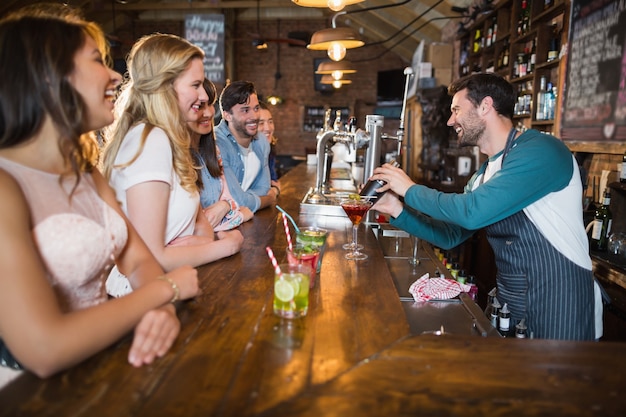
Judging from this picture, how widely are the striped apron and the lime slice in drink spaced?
3.62ft

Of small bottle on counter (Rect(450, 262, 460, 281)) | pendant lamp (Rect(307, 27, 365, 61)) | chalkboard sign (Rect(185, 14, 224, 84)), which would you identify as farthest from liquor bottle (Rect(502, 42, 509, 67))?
chalkboard sign (Rect(185, 14, 224, 84))

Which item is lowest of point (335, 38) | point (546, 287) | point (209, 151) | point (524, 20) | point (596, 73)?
point (546, 287)

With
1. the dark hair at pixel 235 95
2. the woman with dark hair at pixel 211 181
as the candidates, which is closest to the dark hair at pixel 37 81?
the woman with dark hair at pixel 211 181

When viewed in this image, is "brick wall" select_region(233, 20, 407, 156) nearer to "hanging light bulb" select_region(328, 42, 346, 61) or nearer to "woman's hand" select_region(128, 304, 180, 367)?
"hanging light bulb" select_region(328, 42, 346, 61)

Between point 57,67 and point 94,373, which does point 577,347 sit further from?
point 57,67

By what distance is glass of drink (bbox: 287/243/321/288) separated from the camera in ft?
4.65

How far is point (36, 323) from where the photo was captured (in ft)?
2.94

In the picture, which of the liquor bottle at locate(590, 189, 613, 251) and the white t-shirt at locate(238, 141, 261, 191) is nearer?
the liquor bottle at locate(590, 189, 613, 251)

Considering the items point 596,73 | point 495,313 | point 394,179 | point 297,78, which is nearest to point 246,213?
point 394,179

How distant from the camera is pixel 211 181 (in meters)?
2.42

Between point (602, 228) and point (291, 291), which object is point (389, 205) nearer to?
point (291, 291)

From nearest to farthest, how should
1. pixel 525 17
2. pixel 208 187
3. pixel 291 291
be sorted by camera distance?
1. pixel 291 291
2. pixel 208 187
3. pixel 525 17

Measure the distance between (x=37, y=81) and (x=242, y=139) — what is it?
7.91 feet

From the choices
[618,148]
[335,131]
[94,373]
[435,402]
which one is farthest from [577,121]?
[94,373]
